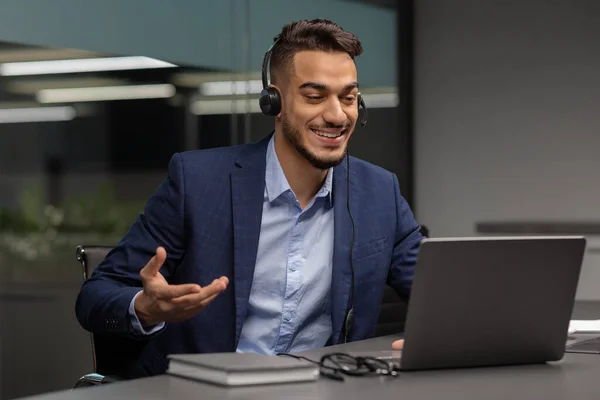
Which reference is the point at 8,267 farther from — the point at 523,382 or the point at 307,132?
the point at 523,382

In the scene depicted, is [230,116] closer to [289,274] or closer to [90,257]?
[90,257]

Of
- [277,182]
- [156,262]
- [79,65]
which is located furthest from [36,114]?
[156,262]

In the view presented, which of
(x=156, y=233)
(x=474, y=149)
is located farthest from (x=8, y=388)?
(x=474, y=149)

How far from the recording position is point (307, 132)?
2.12 meters

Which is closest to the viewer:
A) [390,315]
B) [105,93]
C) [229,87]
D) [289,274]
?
[289,274]

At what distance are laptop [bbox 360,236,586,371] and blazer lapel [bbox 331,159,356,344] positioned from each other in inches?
17.8

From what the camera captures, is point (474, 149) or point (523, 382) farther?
point (474, 149)

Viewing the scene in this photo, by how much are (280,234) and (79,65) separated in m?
1.50

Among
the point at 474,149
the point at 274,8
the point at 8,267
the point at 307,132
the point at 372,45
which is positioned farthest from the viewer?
the point at 474,149

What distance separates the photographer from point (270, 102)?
7.07 feet

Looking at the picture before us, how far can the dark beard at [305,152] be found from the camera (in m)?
2.12

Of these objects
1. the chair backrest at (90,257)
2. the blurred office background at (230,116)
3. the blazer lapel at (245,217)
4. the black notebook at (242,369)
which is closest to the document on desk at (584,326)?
the blazer lapel at (245,217)

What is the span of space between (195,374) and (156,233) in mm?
662

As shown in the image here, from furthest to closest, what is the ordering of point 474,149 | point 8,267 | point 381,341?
1. point 474,149
2. point 8,267
3. point 381,341
